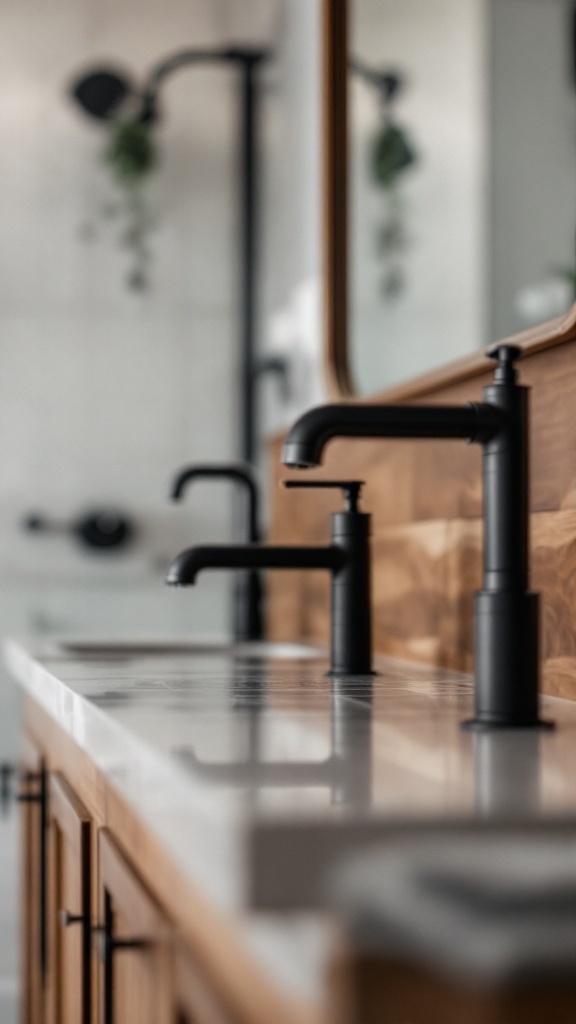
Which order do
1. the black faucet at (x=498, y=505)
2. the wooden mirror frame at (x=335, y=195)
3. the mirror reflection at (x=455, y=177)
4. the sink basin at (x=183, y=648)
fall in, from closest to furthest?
the black faucet at (x=498, y=505) < the mirror reflection at (x=455, y=177) < the sink basin at (x=183, y=648) < the wooden mirror frame at (x=335, y=195)

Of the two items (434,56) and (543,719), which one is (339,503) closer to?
(434,56)

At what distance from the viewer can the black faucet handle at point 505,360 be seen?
0.86 meters

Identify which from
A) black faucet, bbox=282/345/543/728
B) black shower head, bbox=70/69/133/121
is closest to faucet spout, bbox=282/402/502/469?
black faucet, bbox=282/345/543/728

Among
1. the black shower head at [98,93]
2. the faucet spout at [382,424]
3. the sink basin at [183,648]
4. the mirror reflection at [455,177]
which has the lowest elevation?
the sink basin at [183,648]

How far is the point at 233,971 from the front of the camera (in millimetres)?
542

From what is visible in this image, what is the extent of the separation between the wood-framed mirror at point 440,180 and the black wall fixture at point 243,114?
0.70m

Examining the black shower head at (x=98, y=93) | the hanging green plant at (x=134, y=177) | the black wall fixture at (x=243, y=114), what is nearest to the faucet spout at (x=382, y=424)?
the black wall fixture at (x=243, y=114)

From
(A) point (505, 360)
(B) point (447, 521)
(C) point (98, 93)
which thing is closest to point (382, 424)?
(A) point (505, 360)

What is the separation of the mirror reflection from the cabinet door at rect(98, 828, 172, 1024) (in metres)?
0.65

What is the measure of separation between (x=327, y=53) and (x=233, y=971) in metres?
1.83

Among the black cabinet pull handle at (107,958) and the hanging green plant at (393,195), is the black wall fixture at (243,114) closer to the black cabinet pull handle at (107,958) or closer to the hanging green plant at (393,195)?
the hanging green plant at (393,195)

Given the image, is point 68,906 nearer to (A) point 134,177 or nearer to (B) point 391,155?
(B) point 391,155

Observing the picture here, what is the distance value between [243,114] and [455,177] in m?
1.38

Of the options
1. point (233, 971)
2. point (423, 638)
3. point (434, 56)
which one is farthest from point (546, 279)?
point (233, 971)
